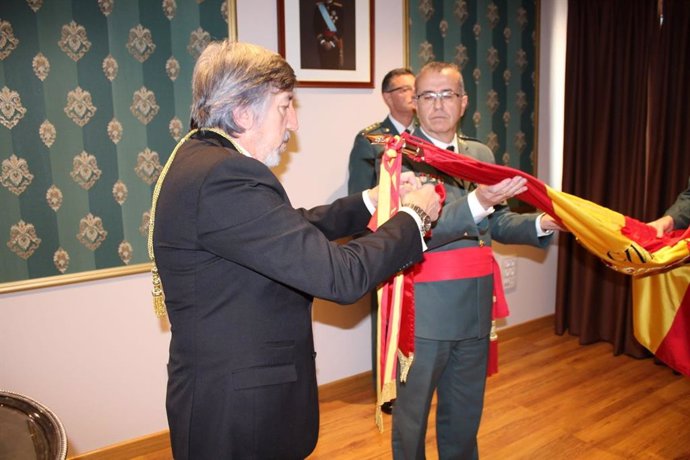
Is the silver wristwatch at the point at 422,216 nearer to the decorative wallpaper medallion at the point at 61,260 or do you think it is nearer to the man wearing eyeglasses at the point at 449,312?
the man wearing eyeglasses at the point at 449,312

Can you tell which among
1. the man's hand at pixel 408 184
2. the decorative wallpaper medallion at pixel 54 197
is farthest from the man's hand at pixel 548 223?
the decorative wallpaper medallion at pixel 54 197

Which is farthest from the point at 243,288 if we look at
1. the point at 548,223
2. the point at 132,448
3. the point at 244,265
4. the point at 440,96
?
the point at 132,448

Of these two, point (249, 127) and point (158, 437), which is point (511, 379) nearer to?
point (158, 437)

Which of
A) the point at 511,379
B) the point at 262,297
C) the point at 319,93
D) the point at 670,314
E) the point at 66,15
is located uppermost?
the point at 66,15

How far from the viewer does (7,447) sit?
4.12 ft

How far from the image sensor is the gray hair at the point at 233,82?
1.29 meters

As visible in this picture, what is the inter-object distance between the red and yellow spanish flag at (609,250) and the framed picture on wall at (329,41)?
1.36 metres

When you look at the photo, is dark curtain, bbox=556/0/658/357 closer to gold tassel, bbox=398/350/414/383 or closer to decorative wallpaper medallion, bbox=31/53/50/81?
gold tassel, bbox=398/350/414/383

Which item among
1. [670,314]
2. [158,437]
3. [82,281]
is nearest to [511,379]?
[670,314]

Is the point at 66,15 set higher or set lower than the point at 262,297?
higher

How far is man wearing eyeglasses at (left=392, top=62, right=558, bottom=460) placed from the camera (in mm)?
2088

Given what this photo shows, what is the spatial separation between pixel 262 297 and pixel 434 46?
8.87 feet

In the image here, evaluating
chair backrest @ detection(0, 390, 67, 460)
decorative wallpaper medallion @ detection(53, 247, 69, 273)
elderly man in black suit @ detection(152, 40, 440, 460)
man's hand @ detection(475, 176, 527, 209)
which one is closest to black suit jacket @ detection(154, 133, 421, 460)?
elderly man in black suit @ detection(152, 40, 440, 460)

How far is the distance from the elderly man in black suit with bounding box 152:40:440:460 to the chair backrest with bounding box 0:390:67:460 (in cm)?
25
